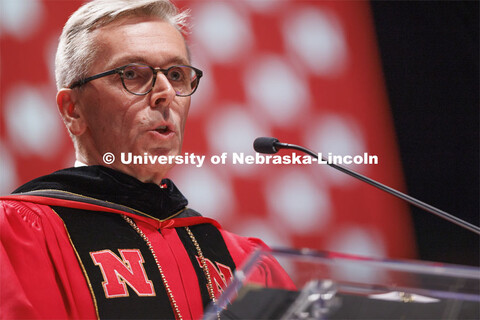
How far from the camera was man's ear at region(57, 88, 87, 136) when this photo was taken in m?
1.86

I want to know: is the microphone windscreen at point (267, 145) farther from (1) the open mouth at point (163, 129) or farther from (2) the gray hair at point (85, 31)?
(2) the gray hair at point (85, 31)

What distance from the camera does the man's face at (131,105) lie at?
179 centimetres

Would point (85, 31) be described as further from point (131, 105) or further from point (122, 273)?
point (122, 273)

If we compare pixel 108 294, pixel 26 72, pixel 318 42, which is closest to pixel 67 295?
pixel 108 294

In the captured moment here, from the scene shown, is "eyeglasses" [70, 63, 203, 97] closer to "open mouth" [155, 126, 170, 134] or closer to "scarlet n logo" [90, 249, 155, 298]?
"open mouth" [155, 126, 170, 134]

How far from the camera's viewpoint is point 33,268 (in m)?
1.45

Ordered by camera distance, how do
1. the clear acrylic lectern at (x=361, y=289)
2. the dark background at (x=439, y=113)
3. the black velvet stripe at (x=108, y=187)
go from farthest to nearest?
the dark background at (x=439, y=113) → the black velvet stripe at (x=108, y=187) → the clear acrylic lectern at (x=361, y=289)

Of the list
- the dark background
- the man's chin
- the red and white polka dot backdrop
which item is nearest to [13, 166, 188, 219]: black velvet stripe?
the man's chin

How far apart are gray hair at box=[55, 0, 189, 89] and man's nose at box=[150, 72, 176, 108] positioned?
212 mm

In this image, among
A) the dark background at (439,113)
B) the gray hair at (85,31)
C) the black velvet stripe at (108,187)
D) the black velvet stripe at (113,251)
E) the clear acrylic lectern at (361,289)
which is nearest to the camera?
the clear acrylic lectern at (361,289)

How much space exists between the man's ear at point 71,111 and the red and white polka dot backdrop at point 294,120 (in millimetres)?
573

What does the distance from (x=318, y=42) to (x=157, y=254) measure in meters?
1.48

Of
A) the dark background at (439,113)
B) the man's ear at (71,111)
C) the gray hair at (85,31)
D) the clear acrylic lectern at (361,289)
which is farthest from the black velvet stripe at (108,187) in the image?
the dark background at (439,113)

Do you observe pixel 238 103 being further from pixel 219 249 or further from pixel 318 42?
pixel 219 249
